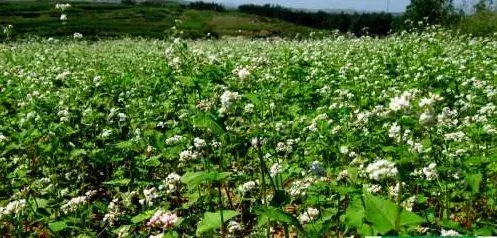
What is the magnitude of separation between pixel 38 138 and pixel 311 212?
4.35m

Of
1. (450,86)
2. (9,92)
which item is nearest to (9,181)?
(9,92)

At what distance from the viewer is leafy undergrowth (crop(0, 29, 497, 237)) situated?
4.16 meters

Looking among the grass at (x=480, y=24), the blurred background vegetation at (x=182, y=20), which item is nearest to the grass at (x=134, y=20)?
the blurred background vegetation at (x=182, y=20)

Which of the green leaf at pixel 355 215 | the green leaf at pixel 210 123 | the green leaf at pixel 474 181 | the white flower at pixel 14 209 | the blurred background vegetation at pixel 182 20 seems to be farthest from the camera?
the blurred background vegetation at pixel 182 20

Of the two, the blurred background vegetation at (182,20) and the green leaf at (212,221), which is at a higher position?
the green leaf at (212,221)

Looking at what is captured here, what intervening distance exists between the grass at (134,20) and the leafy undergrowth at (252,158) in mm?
87317

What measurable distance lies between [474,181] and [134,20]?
120503 millimetres

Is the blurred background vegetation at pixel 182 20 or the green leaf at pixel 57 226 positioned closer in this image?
the green leaf at pixel 57 226

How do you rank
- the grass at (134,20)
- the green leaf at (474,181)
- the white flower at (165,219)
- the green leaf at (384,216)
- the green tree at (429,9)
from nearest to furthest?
the green leaf at (384,216) < the white flower at (165,219) < the green leaf at (474,181) < the green tree at (429,9) < the grass at (134,20)

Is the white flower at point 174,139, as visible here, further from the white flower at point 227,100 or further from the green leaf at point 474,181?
the green leaf at point 474,181

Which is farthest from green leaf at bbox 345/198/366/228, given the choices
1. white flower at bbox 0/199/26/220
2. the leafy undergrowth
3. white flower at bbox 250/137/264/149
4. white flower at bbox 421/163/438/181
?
white flower at bbox 0/199/26/220

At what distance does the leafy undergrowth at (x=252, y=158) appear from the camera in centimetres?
416

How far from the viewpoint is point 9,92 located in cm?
1189

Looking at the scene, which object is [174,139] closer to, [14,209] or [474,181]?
[14,209]
